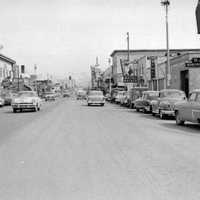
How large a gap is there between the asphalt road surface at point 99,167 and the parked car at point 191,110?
2.14 m

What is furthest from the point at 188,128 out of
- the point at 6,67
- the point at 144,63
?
the point at 6,67

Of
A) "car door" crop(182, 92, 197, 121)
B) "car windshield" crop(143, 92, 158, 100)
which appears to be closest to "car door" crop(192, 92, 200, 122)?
"car door" crop(182, 92, 197, 121)

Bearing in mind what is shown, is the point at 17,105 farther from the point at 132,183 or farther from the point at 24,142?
the point at 132,183

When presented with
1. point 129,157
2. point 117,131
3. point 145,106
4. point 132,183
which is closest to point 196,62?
point 145,106

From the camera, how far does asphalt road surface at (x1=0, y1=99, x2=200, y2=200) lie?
6.26 m

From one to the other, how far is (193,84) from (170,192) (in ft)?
106

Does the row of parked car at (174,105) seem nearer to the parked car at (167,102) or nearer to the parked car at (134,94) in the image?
the parked car at (167,102)

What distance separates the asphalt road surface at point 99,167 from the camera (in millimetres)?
6255

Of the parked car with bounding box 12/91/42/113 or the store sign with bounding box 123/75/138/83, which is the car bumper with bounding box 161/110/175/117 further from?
the store sign with bounding box 123/75/138/83

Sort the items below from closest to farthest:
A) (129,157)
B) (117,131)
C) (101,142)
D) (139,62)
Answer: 1. (129,157)
2. (101,142)
3. (117,131)
4. (139,62)

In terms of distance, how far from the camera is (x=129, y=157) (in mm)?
9484

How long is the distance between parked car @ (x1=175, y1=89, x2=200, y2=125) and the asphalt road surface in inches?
84.3

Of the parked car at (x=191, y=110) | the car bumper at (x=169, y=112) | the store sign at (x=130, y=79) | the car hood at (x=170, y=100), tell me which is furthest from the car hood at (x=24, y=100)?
the store sign at (x=130, y=79)

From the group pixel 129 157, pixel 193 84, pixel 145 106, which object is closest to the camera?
pixel 129 157
